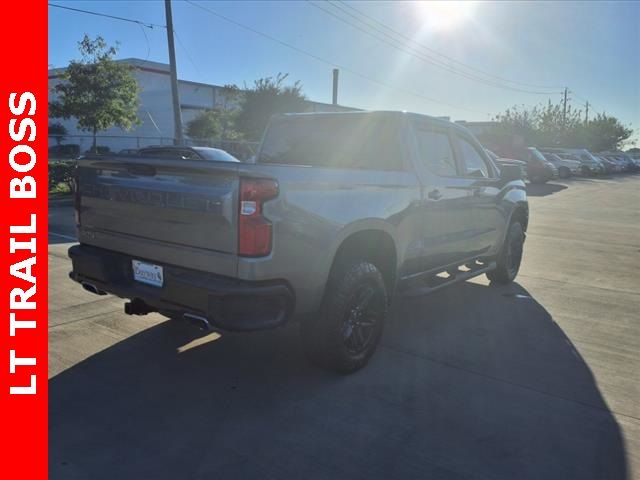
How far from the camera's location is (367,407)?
11.8 ft

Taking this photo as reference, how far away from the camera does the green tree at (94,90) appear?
19562 millimetres

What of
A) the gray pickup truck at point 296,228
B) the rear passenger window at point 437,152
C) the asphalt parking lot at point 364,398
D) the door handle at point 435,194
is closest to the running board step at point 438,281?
the gray pickup truck at point 296,228

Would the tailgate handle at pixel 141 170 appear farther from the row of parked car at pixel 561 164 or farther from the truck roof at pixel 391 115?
the row of parked car at pixel 561 164

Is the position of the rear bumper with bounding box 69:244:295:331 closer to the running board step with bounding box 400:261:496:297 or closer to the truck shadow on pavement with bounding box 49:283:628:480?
the truck shadow on pavement with bounding box 49:283:628:480

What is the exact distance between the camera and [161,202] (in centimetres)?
350

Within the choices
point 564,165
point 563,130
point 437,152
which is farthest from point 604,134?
point 437,152

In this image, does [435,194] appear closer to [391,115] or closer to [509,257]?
[391,115]

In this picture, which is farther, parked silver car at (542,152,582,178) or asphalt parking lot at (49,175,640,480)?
parked silver car at (542,152,582,178)

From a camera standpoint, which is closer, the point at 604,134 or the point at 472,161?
the point at 472,161

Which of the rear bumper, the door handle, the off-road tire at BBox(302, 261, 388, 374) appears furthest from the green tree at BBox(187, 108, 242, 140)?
the rear bumper

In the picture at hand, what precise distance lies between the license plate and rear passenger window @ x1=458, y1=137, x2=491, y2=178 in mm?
3288

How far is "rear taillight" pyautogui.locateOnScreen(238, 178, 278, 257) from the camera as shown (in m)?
3.16

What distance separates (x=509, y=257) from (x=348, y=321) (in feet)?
11.8

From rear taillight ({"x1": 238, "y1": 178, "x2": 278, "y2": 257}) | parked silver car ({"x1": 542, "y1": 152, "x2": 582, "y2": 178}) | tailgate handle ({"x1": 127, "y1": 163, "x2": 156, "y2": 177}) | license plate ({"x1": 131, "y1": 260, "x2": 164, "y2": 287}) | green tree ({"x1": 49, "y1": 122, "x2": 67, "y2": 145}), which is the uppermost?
green tree ({"x1": 49, "y1": 122, "x2": 67, "y2": 145})
